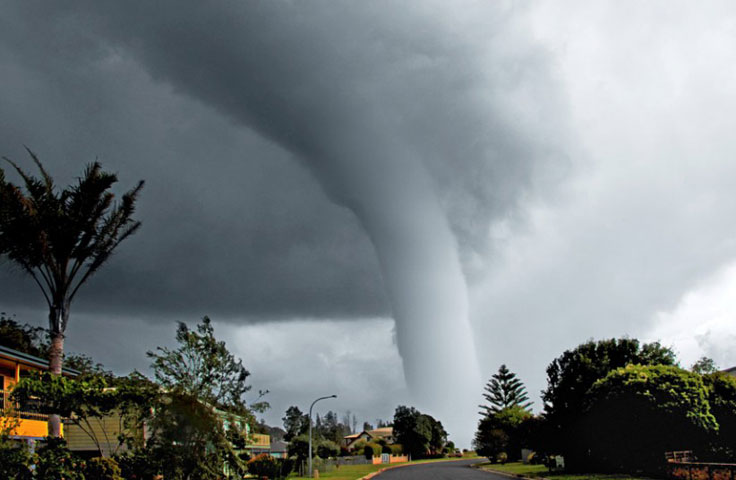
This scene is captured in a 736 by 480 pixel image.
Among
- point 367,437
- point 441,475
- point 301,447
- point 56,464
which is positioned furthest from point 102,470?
point 367,437

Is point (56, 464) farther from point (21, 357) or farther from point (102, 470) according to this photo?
point (21, 357)

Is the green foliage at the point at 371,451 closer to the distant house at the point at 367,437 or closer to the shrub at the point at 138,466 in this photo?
the distant house at the point at 367,437

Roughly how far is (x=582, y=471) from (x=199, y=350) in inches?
1145

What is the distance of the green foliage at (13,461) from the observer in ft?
67.2

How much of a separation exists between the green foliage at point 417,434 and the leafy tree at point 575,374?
252 feet

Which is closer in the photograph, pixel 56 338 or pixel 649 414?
pixel 56 338

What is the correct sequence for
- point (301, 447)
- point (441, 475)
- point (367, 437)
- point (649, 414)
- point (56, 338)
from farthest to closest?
point (367, 437) < point (301, 447) < point (441, 475) < point (649, 414) < point (56, 338)

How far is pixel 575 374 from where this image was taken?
53.0 meters

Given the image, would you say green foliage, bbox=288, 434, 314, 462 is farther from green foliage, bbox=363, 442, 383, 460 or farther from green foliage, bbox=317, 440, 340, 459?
green foliage, bbox=363, 442, 383, 460

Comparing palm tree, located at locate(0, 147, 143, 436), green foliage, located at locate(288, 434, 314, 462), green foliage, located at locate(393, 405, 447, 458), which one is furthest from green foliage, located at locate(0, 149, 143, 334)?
green foliage, located at locate(393, 405, 447, 458)

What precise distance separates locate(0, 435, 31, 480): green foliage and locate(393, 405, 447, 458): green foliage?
112 metres

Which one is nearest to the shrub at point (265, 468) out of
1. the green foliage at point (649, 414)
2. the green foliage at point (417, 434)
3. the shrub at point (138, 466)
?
the green foliage at point (649, 414)

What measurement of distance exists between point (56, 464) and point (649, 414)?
30.3 m

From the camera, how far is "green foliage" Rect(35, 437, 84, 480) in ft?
72.1
